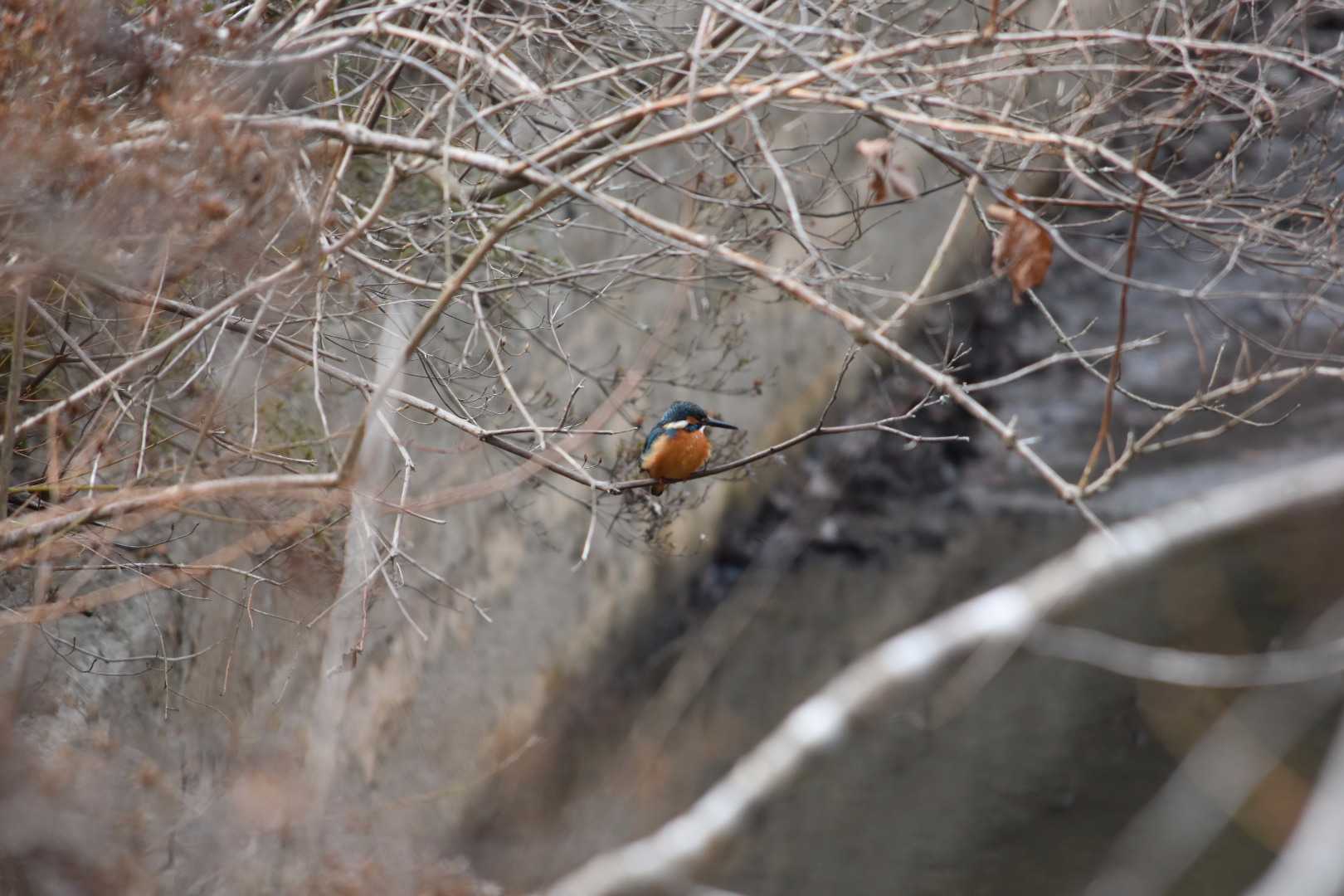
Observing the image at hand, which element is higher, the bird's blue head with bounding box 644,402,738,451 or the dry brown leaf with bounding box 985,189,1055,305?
the dry brown leaf with bounding box 985,189,1055,305

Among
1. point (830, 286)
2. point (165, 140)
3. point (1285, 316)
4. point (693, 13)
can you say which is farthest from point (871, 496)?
point (165, 140)

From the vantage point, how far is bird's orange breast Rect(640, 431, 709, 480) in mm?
5305

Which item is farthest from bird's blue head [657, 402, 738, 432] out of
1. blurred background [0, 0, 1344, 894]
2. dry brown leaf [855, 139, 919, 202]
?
dry brown leaf [855, 139, 919, 202]

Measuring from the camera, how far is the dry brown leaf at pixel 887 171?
296 cm

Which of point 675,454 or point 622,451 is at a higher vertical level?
point 622,451

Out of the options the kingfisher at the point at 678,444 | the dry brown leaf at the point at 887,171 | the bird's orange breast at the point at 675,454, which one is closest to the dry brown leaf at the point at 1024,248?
the dry brown leaf at the point at 887,171

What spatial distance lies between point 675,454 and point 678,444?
0.17 ft

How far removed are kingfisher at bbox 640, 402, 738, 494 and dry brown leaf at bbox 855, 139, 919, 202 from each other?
224cm

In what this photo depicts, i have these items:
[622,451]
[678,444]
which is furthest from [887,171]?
[678,444]

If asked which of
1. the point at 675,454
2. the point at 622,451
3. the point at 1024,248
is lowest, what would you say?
the point at 675,454

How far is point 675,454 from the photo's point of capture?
209 inches

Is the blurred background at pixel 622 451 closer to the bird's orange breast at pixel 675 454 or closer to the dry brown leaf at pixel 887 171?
the dry brown leaf at pixel 887 171

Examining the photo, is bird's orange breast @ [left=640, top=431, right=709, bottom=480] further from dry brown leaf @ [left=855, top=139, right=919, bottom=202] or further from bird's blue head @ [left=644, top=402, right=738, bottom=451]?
dry brown leaf @ [left=855, top=139, right=919, bottom=202]

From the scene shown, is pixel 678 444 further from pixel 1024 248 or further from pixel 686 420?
pixel 1024 248
